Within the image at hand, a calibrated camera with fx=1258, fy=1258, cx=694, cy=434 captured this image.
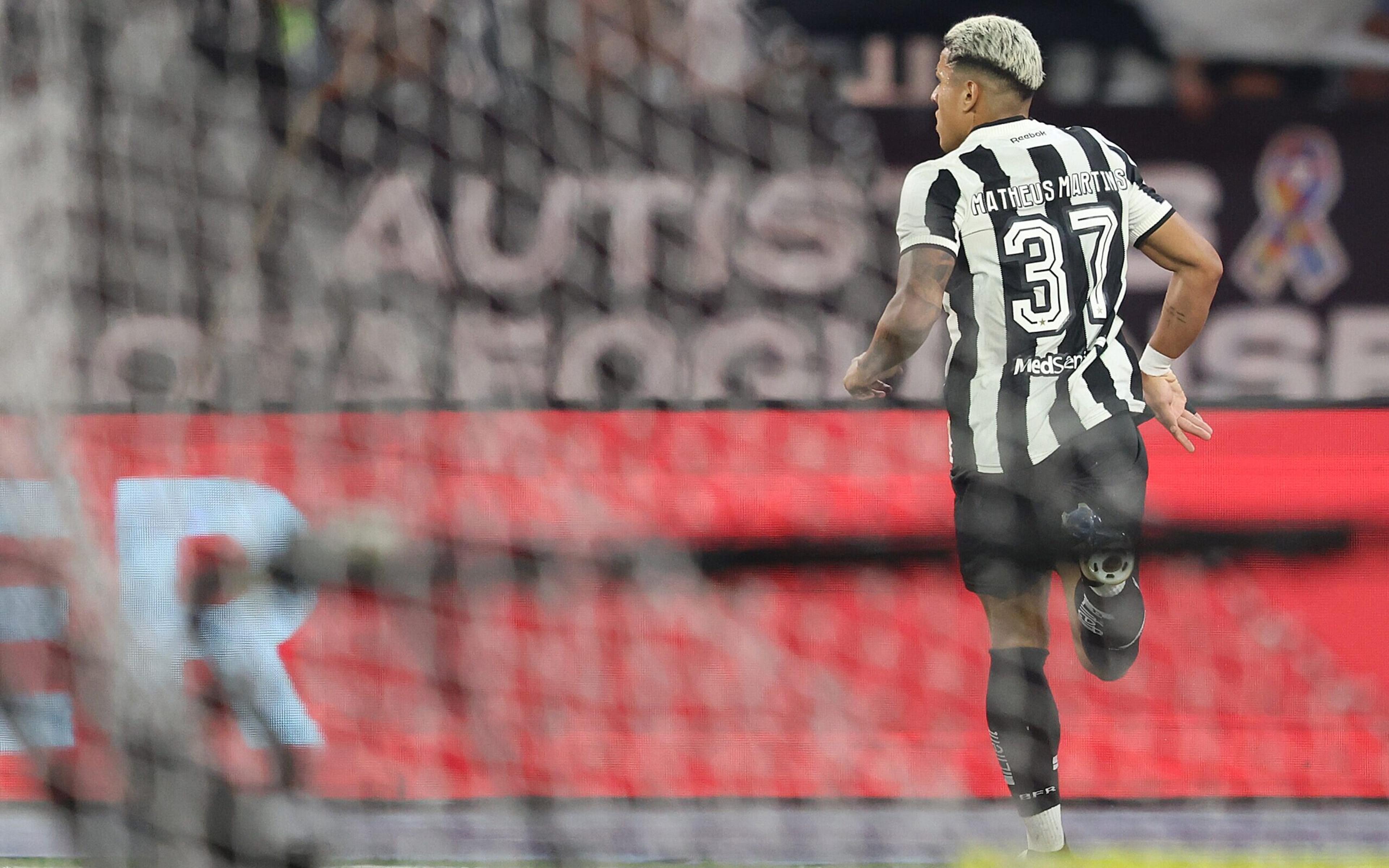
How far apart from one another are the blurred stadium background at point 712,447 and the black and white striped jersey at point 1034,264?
0.23 metres

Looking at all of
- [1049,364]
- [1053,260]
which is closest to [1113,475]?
[1049,364]

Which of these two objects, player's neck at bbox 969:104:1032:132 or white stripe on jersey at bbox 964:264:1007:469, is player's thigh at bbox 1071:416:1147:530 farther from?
player's neck at bbox 969:104:1032:132

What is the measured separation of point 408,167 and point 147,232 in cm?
49

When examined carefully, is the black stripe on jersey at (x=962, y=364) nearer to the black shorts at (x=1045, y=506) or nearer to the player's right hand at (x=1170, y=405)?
the black shorts at (x=1045, y=506)

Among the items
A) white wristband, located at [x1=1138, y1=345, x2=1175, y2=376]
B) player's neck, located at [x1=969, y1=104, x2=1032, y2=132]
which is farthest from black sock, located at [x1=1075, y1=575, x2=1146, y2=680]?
player's neck, located at [x1=969, y1=104, x2=1032, y2=132]

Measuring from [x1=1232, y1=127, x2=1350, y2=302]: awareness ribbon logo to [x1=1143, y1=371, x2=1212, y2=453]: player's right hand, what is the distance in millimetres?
353

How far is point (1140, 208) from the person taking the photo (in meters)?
1.69

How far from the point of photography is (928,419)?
7.06ft

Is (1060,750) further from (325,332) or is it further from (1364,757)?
(325,332)

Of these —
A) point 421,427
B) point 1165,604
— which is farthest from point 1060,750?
point 421,427

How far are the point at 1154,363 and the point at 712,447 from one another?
734mm

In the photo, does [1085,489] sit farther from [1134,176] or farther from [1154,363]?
[1134,176]

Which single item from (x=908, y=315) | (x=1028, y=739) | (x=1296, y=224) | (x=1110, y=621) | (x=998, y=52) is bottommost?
(x=1028, y=739)

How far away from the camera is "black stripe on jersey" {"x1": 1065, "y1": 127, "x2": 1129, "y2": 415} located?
167 centimetres
